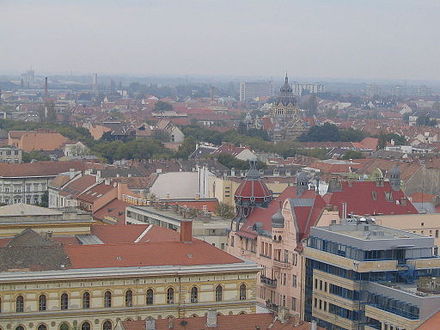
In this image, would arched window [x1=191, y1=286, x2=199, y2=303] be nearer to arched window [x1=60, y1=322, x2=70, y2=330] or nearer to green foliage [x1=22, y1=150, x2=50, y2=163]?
arched window [x1=60, y1=322, x2=70, y2=330]

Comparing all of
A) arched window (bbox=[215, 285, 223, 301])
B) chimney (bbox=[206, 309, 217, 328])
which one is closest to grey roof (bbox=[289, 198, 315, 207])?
arched window (bbox=[215, 285, 223, 301])

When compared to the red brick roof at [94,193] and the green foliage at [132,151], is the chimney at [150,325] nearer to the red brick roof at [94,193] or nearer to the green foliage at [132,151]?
the red brick roof at [94,193]

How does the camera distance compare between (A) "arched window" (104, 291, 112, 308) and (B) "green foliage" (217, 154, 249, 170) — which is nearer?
(A) "arched window" (104, 291, 112, 308)

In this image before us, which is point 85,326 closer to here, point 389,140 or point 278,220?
point 278,220

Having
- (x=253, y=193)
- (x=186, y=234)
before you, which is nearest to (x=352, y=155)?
(x=253, y=193)

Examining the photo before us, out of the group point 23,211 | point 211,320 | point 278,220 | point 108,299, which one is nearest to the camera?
point 211,320

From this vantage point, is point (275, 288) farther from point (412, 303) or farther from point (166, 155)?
point (166, 155)
